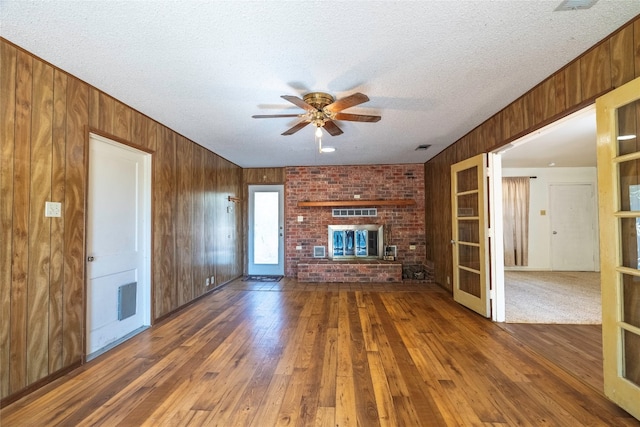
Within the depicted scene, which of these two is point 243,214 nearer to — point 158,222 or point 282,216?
point 282,216

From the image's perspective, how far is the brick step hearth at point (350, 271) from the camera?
5.68 meters

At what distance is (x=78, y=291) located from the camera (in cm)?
243

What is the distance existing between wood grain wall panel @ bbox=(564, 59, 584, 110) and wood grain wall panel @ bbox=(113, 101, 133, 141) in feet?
13.1

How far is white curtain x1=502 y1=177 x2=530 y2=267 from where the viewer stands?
6.61 meters

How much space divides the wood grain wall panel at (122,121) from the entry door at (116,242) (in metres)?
0.12

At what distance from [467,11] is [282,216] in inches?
208

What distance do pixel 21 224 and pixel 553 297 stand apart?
630cm

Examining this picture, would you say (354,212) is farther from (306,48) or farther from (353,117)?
(306,48)

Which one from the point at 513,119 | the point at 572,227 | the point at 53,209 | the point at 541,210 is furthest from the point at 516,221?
the point at 53,209

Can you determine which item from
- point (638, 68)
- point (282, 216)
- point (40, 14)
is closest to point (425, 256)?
point (282, 216)

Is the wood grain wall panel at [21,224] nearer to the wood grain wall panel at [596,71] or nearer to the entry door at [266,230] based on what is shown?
the wood grain wall panel at [596,71]

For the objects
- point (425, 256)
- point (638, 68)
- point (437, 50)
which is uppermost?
point (437, 50)

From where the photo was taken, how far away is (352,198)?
6.26 meters

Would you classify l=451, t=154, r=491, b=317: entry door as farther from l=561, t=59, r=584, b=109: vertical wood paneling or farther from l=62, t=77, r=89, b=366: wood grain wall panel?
l=62, t=77, r=89, b=366: wood grain wall panel
